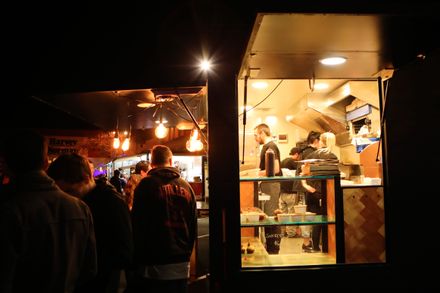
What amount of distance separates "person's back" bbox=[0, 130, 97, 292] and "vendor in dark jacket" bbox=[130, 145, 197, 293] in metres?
1.21

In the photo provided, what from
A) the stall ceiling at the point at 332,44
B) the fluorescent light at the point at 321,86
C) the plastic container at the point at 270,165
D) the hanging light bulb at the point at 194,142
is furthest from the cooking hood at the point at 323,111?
the plastic container at the point at 270,165

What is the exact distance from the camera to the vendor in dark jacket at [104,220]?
123 inches

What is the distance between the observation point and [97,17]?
474cm

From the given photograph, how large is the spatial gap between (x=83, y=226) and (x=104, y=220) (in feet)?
→ 2.12

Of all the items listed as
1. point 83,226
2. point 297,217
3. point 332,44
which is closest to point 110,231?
point 83,226

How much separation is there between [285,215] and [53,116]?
19.8 feet

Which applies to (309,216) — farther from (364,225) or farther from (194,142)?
(194,142)

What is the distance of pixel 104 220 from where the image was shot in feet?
10.4

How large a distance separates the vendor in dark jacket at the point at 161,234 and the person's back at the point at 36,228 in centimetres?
121

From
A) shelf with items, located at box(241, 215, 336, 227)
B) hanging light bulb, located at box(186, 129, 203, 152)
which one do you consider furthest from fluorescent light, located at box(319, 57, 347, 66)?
hanging light bulb, located at box(186, 129, 203, 152)

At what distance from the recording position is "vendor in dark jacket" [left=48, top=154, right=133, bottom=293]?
313cm

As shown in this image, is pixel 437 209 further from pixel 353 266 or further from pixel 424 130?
pixel 353 266

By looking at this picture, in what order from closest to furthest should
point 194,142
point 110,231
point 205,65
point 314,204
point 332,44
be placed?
point 110,231
point 332,44
point 205,65
point 314,204
point 194,142

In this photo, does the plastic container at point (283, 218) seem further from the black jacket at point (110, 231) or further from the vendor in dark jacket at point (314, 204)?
the black jacket at point (110, 231)
